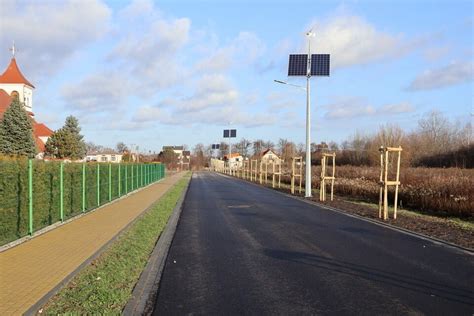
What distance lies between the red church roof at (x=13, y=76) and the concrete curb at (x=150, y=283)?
257 feet

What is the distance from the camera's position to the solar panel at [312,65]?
89.9 ft

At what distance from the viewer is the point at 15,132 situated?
5000cm

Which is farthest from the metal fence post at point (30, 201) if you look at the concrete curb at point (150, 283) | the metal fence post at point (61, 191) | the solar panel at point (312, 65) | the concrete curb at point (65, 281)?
the solar panel at point (312, 65)

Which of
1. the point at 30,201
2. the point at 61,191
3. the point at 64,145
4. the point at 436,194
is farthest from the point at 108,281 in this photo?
the point at 64,145

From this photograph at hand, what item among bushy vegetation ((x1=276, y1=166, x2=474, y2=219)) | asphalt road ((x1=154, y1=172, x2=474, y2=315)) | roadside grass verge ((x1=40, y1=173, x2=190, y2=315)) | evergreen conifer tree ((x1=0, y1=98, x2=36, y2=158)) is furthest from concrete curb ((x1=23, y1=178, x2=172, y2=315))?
evergreen conifer tree ((x1=0, y1=98, x2=36, y2=158))

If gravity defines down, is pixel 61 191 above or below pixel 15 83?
below

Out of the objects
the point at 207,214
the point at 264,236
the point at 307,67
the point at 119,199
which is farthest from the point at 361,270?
the point at 307,67

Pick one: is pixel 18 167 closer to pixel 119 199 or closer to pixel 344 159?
pixel 119 199

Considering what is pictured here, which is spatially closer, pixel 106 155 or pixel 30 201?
pixel 30 201

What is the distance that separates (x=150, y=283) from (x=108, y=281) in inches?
23.9

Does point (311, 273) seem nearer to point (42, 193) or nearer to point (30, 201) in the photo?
point (30, 201)

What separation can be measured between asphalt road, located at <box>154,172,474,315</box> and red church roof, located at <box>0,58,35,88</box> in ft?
253

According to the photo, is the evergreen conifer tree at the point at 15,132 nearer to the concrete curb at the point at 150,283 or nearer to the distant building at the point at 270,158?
the distant building at the point at 270,158

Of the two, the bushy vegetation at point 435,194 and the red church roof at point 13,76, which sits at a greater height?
the red church roof at point 13,76
